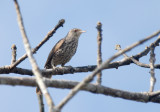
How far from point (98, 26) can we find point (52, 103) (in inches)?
69.6

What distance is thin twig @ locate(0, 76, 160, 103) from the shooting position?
319 cm

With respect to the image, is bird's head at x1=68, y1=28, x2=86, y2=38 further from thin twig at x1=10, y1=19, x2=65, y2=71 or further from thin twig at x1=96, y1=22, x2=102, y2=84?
thin twig at x1=96, y1=22, x2=102, y2=84

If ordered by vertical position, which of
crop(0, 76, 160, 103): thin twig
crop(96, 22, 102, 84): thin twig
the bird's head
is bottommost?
crop(0, 76, 160, 103): thin twig

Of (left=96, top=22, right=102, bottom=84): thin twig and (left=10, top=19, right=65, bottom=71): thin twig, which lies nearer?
(left=96, top=22, right=102, bottom=84): thin twig

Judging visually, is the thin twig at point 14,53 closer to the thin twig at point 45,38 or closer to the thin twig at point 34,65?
the thin twig at point 45,38

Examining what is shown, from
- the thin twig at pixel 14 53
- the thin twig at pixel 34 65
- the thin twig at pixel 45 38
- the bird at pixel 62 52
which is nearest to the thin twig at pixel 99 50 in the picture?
the thin twig at pixel 34 65

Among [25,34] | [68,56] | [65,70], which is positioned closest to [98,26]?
[25,34]

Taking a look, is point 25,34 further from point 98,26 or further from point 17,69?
point 17,69

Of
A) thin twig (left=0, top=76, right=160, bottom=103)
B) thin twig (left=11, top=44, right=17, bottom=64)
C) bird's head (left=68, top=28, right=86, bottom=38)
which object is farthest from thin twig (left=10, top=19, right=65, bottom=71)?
bird's head (left=68, top=28, right=86, bottom=38)

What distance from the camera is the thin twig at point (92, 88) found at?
126 inches

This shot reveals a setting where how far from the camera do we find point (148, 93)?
4305mm

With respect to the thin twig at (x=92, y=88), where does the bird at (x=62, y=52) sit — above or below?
above

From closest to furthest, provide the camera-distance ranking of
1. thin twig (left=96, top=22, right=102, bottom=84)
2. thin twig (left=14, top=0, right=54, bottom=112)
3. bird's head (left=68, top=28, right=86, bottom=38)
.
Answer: thin twig (left=14, top=0, right=54, bottom=112)
thin twig (left=96, top=22, right=102, bottom=84)
bird's head (left=68, top=28, right=86, bottom=38)

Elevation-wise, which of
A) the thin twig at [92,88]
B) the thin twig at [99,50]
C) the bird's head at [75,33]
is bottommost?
the thin twig at [92,88]
